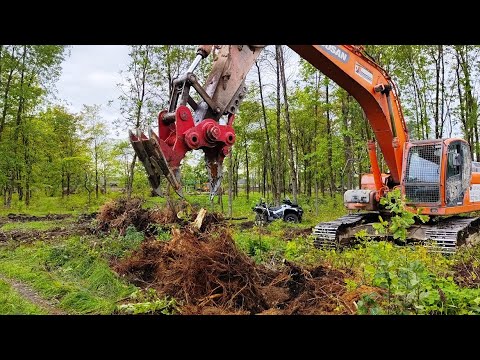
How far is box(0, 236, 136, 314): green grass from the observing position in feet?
16.6

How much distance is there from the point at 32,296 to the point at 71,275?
987 mm

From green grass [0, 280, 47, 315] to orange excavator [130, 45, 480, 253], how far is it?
7.32ft

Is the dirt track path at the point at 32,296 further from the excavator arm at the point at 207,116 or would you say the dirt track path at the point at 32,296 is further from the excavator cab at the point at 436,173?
the excavator cab at the point at 436,173

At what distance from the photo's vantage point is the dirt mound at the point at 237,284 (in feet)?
14.2

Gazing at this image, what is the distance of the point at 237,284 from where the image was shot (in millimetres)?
4656

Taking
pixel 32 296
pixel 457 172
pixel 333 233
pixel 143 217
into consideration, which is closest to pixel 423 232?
pixel 457 172

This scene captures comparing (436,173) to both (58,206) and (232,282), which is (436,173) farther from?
(58,206)

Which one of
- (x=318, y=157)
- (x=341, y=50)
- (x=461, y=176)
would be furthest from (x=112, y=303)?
(x=318, y=157)

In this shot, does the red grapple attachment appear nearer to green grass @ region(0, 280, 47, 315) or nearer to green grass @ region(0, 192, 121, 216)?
green grass @ region(0, 280, 47, 315)

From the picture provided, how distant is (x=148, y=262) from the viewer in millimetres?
Answer: 6230

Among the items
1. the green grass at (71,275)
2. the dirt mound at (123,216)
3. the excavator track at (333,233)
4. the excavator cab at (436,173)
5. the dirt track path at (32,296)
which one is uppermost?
the excavator cab at (436,173)

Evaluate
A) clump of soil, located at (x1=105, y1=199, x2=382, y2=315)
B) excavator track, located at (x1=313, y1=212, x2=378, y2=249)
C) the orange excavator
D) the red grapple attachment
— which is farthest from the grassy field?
the red grapple attachment

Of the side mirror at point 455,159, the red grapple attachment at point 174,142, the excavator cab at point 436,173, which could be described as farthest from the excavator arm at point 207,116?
the side mirror at point 455,159

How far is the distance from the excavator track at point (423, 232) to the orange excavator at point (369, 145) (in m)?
0.02
